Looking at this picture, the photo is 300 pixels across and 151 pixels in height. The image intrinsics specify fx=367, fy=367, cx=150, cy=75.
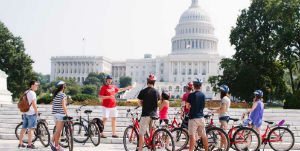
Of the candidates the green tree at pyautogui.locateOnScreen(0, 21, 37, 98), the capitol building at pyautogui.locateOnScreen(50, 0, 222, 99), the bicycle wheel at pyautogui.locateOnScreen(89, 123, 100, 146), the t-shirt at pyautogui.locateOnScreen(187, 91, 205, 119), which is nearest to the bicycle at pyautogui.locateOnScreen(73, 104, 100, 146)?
the bicycle wheel at pyautogui.locateOnScreen(89, 123, 100, 146)

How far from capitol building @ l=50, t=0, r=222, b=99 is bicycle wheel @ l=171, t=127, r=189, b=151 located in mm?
A: 100851

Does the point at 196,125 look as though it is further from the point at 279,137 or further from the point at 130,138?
the point at 279,137

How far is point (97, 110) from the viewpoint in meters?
16.7

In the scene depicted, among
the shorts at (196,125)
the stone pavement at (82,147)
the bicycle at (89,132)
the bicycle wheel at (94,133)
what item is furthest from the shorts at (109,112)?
the shorts at (196,125)

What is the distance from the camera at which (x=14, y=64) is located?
41.3 metres

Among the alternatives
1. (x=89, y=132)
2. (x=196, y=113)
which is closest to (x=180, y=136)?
(x=196, y=113)

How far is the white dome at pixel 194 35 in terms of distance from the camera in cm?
12694

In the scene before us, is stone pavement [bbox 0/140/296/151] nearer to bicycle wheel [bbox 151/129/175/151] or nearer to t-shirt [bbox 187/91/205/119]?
bicycle wheel [bbox 151/129/175/151]

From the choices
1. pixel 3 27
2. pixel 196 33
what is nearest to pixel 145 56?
pixel 196 33

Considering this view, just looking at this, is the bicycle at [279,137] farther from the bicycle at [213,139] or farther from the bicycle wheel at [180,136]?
the bicycle wheel at [180,136]

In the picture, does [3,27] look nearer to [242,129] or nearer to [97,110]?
[97,110]

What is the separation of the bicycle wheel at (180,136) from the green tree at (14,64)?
33884 mm

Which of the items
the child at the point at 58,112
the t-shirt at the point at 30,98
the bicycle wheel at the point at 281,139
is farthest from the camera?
the bicycle wheel at the point at 281,139

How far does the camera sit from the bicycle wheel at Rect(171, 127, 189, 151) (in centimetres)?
972
